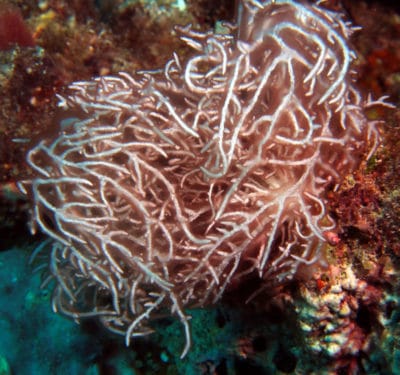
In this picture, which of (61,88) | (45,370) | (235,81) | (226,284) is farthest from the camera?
(45,370)

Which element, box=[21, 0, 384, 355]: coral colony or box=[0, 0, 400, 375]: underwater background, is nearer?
box=[21, 0, 384, 355]: coral colony

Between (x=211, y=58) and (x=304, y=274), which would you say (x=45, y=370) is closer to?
(x=304, y=274)

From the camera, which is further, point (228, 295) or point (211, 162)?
point (228, 295)

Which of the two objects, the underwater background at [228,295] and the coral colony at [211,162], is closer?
the coral colony at [211,162]

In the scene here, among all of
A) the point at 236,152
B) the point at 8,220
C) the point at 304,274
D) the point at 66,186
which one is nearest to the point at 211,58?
the point at 236,152

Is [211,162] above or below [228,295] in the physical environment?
above
